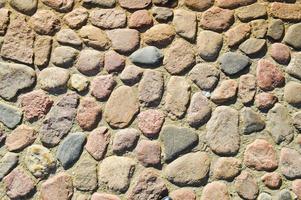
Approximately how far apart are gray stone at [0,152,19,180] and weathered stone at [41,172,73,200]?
0.15 meters

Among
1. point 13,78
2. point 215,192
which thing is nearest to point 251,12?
point 215,192

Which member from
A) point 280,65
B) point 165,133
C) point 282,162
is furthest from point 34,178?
point 280,65

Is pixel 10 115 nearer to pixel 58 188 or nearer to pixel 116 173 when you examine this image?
pixel 58 188

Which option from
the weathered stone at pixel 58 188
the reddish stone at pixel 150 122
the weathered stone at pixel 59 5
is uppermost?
the weathered stone at pixel 59 5

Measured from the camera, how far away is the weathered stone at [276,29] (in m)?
2.13

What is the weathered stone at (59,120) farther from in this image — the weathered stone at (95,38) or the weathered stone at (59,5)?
the weathered stone at (59,5)

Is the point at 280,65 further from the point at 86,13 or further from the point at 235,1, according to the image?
the point at 86,13

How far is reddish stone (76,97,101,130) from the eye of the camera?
1961mm

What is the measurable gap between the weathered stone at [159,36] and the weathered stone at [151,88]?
5.4 inches

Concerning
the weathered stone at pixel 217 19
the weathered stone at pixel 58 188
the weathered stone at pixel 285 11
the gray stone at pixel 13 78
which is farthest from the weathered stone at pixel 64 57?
the weathered stone at pixel 285 11

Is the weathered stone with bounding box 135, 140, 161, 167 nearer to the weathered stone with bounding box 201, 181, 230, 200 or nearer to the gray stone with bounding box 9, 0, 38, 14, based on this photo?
the weathered stone with bounding box 201, 181, 230, 200

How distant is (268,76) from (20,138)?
106cm

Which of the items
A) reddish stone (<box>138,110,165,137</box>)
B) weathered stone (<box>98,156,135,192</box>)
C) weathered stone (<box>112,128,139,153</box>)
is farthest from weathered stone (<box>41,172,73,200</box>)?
reddish stone (<box>138,110,165,137</box>)

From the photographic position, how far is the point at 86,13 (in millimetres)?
2119
